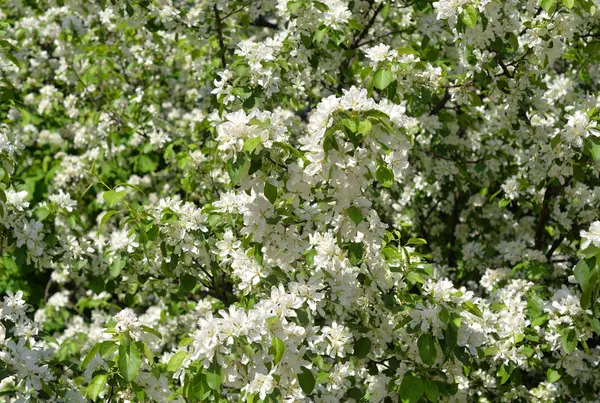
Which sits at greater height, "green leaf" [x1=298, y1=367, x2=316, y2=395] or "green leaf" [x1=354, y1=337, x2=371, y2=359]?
"green leaf" [x1=298, y1=367, x2=316, y2=395]

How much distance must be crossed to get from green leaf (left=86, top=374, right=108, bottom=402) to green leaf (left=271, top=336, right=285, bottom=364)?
713 mm

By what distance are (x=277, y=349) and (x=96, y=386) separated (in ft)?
2.55

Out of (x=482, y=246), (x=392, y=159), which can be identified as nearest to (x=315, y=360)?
(x=392, y=159)

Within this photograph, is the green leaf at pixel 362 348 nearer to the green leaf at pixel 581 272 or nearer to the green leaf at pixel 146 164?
the green leaf at pixel 581 272

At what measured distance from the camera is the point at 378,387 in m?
3.20

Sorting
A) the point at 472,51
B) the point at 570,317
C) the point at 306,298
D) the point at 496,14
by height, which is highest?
the point at 496,14

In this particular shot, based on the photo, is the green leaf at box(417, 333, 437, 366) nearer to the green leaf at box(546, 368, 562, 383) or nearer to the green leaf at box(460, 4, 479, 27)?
the green leaf at box(546, 368, 562, 383)

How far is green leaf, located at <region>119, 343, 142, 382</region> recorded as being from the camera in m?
2.63

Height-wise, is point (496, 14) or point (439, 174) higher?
point (496, 14)

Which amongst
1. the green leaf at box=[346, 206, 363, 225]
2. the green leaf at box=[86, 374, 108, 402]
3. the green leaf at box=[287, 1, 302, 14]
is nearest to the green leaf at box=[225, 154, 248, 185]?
the green leaf at box=[346, 206, 363, 225]

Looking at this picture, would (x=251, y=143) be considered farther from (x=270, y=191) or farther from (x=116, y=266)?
(x=116, y=266)

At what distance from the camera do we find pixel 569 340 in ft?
10.4

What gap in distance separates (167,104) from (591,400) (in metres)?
4.13

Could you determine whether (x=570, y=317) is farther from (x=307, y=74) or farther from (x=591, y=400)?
(x=307, y=74)
